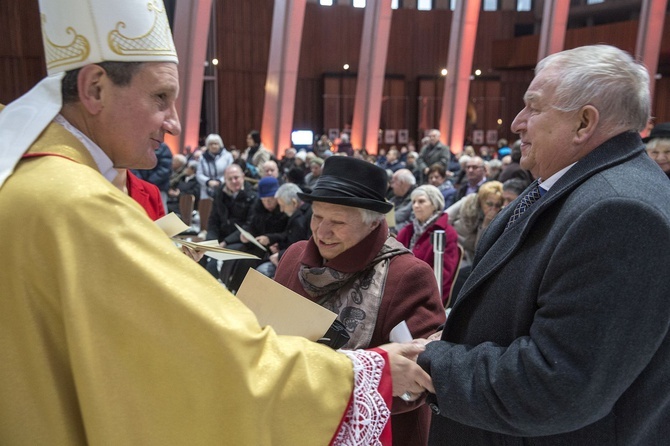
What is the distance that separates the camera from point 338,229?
251cm

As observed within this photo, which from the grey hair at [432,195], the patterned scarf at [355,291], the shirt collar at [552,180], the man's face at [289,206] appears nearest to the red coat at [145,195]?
the patterned scarf at [355,291]

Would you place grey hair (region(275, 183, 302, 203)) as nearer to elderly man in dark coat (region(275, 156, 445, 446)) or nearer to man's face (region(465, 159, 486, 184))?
man's face (region(465, 159, 486, 184))

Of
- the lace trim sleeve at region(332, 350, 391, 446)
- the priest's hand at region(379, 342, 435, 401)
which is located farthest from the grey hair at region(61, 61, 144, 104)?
the priest's hand at region(379, 342, 435, 401)

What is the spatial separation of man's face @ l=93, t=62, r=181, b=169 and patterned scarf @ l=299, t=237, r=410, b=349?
3.15 ft

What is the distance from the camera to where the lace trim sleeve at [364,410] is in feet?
4.78

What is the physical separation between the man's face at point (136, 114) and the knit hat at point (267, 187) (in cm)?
488

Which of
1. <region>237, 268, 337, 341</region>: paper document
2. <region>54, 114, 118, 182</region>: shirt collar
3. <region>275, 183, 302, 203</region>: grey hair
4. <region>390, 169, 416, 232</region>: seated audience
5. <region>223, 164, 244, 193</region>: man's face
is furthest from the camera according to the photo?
<region>390, 169, 416, 232</region>: seated audience

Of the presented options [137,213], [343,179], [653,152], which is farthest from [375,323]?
[653,152]

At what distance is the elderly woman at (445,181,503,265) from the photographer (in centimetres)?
539

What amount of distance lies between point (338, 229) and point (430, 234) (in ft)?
8.90

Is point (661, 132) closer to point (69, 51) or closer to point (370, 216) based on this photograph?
point (370, 216)

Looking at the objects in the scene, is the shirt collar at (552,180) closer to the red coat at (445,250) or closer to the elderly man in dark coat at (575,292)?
the elderly man in dark coat at (575,292)

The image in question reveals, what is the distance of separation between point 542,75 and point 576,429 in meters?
0.87

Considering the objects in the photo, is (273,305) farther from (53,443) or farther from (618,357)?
(618,357)
